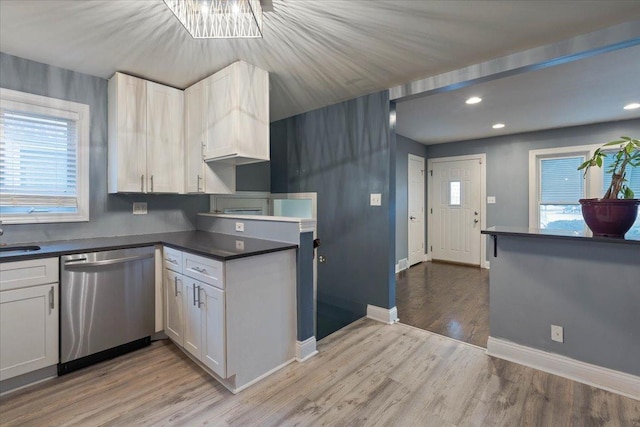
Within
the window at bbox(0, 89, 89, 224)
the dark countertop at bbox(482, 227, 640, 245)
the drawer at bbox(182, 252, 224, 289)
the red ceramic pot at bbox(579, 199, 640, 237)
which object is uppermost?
the window at bbox(0, 89, 89, 224)

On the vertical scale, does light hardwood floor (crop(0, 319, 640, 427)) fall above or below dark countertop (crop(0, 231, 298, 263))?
below

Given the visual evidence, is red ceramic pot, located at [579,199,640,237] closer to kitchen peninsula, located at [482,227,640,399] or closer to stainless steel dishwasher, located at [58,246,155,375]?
kitchen peninsula, located at [482,227,640,399]

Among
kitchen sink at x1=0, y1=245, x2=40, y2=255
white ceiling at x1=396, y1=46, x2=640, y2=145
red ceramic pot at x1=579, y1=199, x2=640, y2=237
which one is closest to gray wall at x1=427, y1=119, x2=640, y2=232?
white ceiling at x1=396, y1=46, x2=640, y2=145

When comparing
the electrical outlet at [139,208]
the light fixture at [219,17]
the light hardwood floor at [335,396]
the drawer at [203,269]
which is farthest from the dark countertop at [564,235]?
the electrical outlet at [139,208]

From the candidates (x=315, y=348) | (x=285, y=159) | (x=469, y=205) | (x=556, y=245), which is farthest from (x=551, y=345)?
(x=469, y=205)

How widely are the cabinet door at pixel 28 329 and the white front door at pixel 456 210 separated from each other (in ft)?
18.5

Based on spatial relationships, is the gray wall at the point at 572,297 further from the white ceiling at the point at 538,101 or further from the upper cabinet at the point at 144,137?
the upper cabinet at the point at 144,137

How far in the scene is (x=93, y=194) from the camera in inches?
103

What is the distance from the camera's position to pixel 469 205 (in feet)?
17.8

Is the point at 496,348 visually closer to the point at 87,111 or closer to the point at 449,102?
the point at 449,102

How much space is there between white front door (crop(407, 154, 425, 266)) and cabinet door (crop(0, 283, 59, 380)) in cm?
479

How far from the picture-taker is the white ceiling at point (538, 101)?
8.52 ft

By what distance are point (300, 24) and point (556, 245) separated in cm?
227

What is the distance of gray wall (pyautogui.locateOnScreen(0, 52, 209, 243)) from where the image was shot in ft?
7.48
